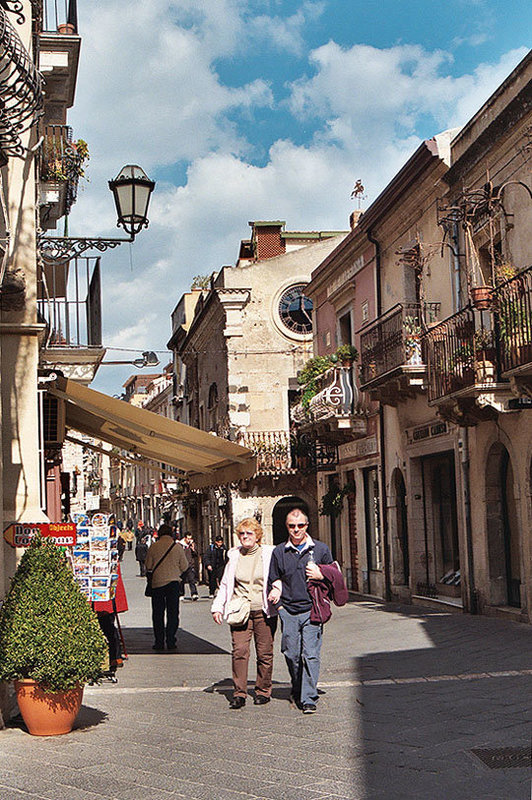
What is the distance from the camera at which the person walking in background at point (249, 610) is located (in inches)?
341

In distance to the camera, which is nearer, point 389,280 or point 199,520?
point 389,280

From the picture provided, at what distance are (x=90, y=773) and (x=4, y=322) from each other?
6.01 metres

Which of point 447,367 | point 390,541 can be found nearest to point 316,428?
point 390,541

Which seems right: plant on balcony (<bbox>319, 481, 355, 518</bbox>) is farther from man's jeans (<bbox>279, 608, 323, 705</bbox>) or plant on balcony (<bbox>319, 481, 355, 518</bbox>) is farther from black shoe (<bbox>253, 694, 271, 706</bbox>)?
man's jeans (<bbox>279, 608, 323, 705</bbox>)

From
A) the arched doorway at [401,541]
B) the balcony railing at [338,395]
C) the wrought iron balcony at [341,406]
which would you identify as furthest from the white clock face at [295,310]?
the arched doorway at [401,541]

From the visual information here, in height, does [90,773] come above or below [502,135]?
below

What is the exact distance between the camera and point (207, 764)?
634 cm

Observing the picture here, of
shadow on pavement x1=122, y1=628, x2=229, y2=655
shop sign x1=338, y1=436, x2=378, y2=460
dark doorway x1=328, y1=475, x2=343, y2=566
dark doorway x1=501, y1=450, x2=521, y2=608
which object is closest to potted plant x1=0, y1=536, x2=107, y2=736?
shadow on pavement x1=122, y1=628, x2=229, y2=655

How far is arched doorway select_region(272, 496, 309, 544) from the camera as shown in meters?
32.4

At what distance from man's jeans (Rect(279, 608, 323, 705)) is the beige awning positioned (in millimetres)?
3375

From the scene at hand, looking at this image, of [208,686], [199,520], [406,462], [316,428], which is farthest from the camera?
[199,520]

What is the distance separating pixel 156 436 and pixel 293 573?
480 cm

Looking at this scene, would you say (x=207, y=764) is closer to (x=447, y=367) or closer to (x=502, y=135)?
(x=447, y=367)

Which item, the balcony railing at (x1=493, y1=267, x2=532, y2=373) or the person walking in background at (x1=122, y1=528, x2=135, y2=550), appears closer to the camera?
the balcony railing at (x1=493, y1=267, x2=532, y2=373)
